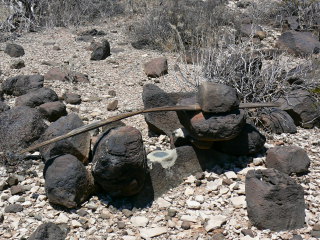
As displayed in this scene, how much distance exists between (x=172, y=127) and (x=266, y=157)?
0.89 metres

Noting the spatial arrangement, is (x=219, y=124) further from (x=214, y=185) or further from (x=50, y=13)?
(x=50, y=13)

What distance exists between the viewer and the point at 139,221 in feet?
12.2

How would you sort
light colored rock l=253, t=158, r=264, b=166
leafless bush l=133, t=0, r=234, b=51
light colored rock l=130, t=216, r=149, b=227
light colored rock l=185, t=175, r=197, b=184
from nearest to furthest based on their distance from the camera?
light colored rock l=130, t=216, r=149, b=227
light colored rock l=185, t=175, r=197, b=184
light colored rock l=253, t=158, r=264, b=166
leafless bush l=133, t=0, r=234, b=51

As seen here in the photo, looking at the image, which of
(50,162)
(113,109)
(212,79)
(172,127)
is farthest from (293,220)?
(113,109)

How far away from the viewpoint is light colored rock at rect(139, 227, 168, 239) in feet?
11.7

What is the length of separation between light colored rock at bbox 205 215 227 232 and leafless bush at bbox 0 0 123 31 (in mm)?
5988

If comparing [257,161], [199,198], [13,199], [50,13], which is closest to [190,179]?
[199,198]

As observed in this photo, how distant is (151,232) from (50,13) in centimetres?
646

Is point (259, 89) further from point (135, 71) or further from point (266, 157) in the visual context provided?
point (135, 71)

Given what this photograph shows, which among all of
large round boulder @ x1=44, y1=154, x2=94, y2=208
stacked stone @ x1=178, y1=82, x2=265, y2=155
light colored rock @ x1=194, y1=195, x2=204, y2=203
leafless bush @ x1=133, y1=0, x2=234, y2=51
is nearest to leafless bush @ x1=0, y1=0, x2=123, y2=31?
leafless bush @ x1=133, y1=0, x2=234, y2=51

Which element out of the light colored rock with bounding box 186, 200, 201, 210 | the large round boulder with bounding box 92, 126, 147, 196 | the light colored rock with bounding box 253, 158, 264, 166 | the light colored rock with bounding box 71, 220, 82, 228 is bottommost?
the light colored rock with bounding box 71, 220, 82, 228

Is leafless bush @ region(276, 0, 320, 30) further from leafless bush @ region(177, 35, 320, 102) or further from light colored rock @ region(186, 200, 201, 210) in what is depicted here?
light colored rock @ region(186, 200, 201, 210)

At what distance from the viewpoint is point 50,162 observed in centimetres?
390

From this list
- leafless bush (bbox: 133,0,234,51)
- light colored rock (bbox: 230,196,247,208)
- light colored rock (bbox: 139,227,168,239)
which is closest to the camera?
light colored rock (bbox: 139,227,168,239)
